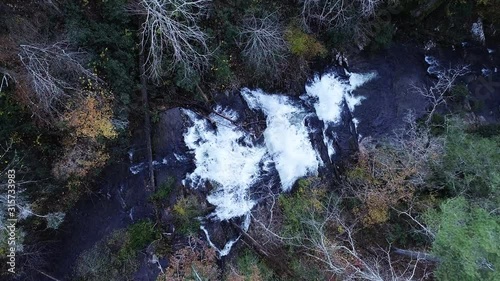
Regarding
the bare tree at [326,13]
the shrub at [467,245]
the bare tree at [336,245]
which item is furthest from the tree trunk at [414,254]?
the bare tree at [326,13]

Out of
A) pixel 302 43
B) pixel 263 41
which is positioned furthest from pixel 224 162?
pixel 302 43

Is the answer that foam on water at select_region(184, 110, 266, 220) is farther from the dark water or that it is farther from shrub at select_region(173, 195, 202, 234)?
shrub at select_region(173, 195, 202, 234)

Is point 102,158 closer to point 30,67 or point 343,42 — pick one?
point 30,67

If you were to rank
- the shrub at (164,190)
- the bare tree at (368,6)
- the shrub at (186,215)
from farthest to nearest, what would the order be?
the shrub at (164,190), the shrub at (186,215), the bare tree at (368,6)

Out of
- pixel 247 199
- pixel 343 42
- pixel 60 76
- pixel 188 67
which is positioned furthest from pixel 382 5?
pixel 60 76

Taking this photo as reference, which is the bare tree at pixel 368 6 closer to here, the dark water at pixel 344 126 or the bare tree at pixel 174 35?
the dark water at pixel 344 126

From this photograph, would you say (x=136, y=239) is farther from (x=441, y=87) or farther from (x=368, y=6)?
(x=441, y=87)

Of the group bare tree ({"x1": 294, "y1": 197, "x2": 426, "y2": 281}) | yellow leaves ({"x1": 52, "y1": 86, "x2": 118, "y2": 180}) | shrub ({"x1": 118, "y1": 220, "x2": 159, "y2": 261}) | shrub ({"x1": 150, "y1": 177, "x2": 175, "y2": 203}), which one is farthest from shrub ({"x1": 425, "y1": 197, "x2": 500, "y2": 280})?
yellow leaves ({"x1": 52, "y1": 86, "x2": 118, "y2": 180})
